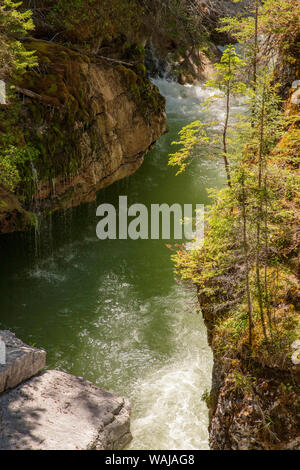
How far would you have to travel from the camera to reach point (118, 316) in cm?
920

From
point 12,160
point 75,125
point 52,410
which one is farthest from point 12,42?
point 52,410

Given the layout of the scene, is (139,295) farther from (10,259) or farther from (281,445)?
(281,445)

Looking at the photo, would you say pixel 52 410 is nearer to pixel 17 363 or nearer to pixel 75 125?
pixel 17 363

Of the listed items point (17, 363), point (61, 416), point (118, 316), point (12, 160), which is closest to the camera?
point (61, 416)

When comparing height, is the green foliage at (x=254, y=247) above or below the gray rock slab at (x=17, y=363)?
above

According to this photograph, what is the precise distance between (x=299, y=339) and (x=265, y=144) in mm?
2517

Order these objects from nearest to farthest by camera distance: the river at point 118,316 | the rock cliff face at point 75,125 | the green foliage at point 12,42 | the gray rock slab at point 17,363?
the gray rock slab at point 17,363
the river at point 118,316
the green foliage at point 12,42
the rock cliff face at point 75,125

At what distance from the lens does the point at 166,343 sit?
8383 millimetres

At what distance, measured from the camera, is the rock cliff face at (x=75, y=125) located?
29.3ft

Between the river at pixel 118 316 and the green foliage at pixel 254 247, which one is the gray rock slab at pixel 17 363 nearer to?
the river at pixel 118 316

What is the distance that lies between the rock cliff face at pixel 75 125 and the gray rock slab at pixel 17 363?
11.0 feet

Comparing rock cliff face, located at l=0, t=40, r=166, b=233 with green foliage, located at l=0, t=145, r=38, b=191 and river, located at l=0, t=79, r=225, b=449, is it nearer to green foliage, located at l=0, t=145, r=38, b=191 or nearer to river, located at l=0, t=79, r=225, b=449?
green foliage, located at l=0, t=145, r=38, b=191

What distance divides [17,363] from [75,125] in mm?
5655

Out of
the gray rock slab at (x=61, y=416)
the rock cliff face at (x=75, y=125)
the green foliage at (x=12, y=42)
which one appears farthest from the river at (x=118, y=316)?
the green foliage at (x=12, y=42)
